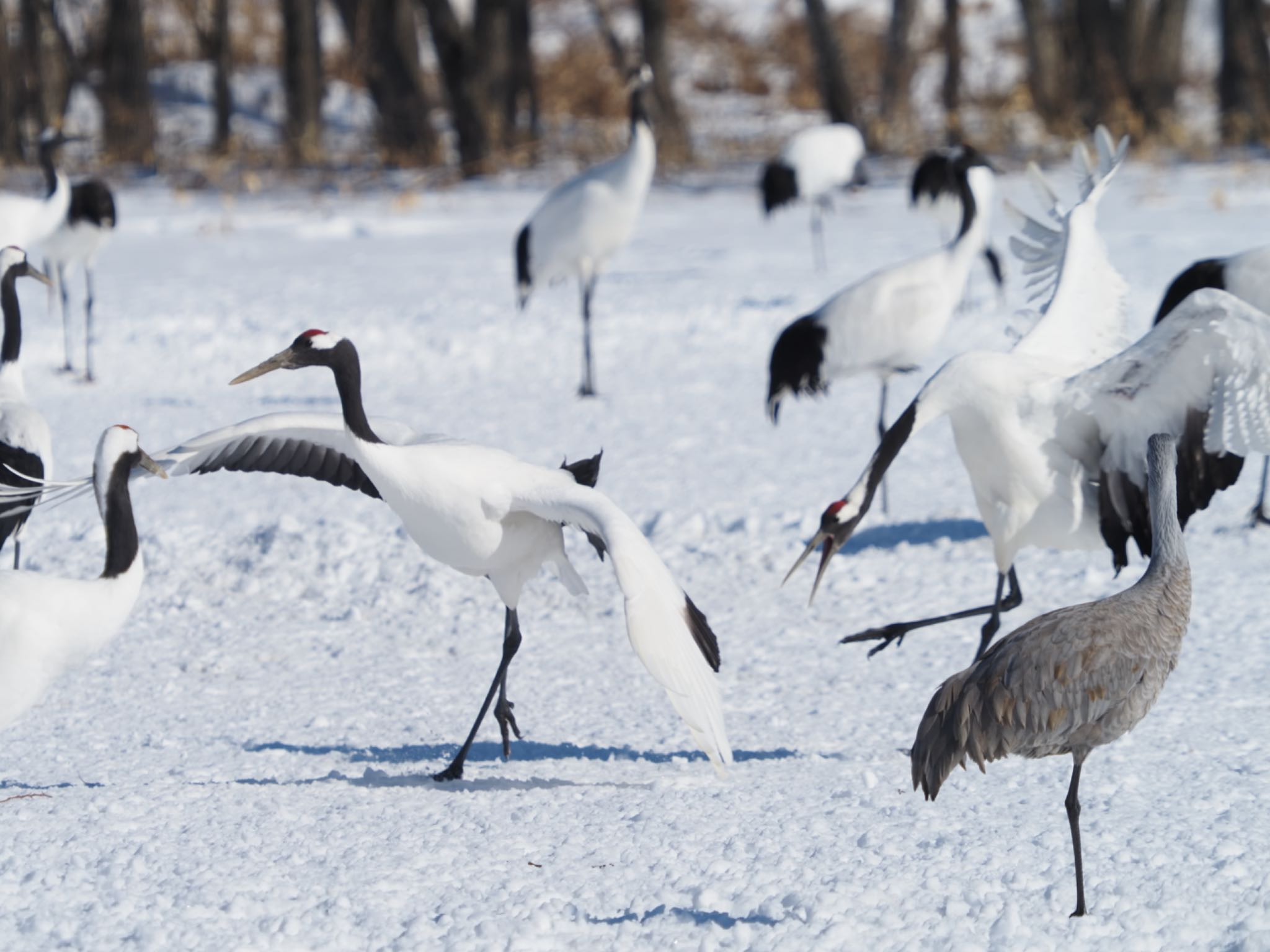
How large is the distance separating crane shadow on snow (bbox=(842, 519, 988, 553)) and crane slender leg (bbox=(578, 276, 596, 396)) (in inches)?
109

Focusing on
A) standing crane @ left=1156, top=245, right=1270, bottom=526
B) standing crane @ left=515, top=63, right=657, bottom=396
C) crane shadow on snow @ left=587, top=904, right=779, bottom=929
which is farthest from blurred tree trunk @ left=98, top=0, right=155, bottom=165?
crane shadow on snow @ left=587, top=904, right=779, bottom=929

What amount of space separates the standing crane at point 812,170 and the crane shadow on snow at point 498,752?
27.7ft

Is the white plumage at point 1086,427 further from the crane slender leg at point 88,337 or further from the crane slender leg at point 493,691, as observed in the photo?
the crane slender leg at point 88,337

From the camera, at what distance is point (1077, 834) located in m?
3.16

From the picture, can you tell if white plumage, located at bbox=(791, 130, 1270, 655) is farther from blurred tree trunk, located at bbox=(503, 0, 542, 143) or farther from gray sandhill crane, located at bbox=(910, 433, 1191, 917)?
blurred tree trunk, located at bbox=(503, 0, 542, 143)

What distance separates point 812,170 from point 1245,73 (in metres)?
6.70

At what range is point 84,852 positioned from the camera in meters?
3.46

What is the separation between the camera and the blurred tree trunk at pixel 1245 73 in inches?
651

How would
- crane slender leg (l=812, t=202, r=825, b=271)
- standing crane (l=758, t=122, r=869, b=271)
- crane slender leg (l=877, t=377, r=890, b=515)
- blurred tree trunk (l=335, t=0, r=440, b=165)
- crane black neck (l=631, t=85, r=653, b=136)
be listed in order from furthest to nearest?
blurred tree trunk (l=335, t=0, r=440, b=165)
standing crane (l=758, t=122, r=869, b=271)
crane slender leg (l=812, t=202, r=825, b=271)
crane black neck (l=631, t=85, r=653, b=136)
crane slender leg (l=877, t=377, r=890, b=515)

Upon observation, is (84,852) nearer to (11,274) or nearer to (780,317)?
(11,274)

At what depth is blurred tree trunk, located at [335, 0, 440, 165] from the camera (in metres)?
17.7

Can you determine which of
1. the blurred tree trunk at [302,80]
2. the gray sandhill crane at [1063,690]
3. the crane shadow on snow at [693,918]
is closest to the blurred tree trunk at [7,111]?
the blurred tree trunk at [302,80]

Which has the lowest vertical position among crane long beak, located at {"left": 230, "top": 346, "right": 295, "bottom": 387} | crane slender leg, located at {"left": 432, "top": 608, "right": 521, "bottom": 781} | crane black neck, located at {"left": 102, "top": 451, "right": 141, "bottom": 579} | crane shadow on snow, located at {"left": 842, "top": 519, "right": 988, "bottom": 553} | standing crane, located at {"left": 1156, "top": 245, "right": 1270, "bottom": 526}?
crane shadow on snow, located at {"left": 842, "top": 519, "right": 988, "bottom": 553}

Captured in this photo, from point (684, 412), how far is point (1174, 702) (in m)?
4.08
